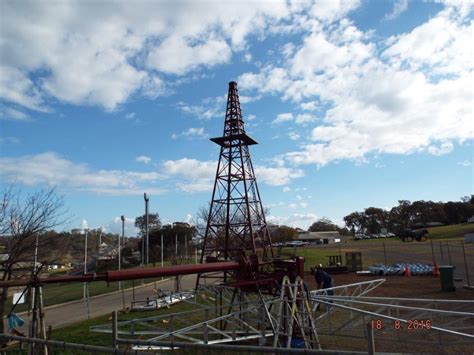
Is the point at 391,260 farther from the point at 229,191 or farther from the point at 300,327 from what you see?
the point at 300,327

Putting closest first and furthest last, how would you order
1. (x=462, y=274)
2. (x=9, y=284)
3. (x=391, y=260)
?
(x=9, y=284) → (x=462, y=274) → (x=391, y=260)

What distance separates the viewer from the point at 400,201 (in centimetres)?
13062

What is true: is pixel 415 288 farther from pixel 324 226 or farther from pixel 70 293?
pixel 324 226

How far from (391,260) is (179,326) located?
95.8 feet

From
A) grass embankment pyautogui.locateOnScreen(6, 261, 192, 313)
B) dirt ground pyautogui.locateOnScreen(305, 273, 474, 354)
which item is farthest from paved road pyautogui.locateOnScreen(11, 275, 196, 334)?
dirt ground pyautogui.locateOnScreen(305, 273, 474, 354)

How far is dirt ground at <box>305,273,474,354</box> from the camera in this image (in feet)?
34.1

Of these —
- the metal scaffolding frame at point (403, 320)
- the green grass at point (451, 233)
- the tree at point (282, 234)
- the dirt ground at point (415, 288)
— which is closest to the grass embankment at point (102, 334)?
the metal scaffolding frame at point (403, 320)

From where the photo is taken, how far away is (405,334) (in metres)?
11.5

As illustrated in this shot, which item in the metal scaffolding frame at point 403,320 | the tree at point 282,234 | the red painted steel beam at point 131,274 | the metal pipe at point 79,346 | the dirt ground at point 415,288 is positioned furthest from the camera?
the tree at point 282,234

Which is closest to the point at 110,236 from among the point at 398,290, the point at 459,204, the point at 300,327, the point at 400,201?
the point at 400,201

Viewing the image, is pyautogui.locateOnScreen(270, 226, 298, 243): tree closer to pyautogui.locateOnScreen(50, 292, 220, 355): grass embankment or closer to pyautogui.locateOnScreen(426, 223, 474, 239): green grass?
pyautogui.locateOnScreen(426, 223, 474, 239): green grass

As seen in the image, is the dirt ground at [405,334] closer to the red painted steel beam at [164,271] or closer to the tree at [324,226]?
the red painted steel beam at [164,271]

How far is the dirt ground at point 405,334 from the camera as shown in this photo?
1038 cm

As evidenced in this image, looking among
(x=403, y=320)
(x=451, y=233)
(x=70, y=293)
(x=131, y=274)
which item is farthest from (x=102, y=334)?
(x=451, y=233)
